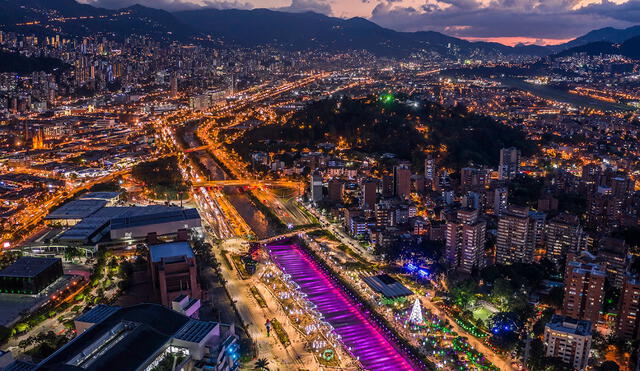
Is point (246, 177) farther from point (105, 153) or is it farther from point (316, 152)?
point (105, 153)

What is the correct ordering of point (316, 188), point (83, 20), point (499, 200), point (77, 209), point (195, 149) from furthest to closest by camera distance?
point (83, 20), point (195, 149), point (316, 188), point (499, 200), point (77, 209)

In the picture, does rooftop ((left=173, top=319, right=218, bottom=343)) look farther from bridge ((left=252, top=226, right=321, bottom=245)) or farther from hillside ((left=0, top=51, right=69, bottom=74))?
hillside ((left=0, top=51, right=69, bottom=74))

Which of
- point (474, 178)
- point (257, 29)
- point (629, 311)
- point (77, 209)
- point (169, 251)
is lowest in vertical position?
point (77, 209)

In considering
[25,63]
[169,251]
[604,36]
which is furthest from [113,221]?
[604,36]

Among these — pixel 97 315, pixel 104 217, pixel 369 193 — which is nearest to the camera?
pixel 97 315

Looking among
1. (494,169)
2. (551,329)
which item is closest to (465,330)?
(551,329)

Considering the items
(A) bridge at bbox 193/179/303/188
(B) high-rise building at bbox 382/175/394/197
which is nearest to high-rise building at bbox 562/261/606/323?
(B) high-rise building at bbox 382/175/394/197

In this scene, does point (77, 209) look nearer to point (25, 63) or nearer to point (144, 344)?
point (144, 344)
